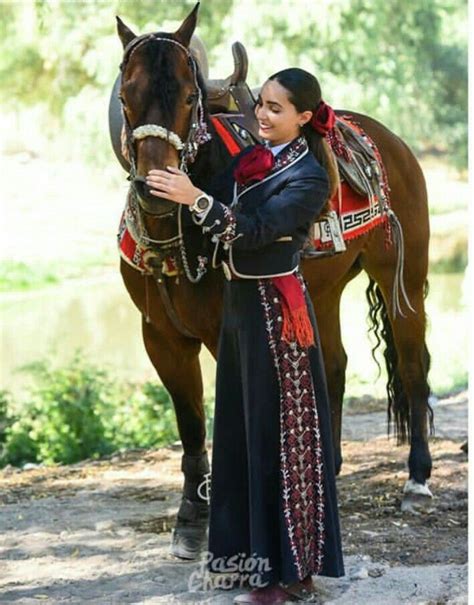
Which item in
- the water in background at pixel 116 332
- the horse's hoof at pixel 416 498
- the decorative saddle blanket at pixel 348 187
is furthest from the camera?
the water in background at pixel 116 332

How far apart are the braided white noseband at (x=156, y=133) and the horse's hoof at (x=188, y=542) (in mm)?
1690

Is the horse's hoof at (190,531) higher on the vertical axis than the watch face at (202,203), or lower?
lower

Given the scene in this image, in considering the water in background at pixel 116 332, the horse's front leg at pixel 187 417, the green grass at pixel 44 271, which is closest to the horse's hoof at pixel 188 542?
the horse's front leg at pixel 187 417

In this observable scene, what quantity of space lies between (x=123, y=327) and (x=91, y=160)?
10.4 feet

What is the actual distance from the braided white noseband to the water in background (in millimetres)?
6105

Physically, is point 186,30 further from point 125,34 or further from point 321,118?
point 321,118

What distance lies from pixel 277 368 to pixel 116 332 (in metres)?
10.9

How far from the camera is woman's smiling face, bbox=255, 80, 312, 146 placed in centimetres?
370

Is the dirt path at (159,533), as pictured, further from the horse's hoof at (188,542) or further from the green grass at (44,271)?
the green grass at (44,271)

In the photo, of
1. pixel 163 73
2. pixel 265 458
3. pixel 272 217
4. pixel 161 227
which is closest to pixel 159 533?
pixel 265 458

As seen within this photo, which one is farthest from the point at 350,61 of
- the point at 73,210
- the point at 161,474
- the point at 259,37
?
the point at 161,474

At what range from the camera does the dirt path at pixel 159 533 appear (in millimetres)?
4195

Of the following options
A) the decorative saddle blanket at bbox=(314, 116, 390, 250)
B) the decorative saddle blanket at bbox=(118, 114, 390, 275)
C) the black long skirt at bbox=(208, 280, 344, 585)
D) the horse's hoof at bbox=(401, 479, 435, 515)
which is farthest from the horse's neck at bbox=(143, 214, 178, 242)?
the horse's hoof at bbox=(401, 479, 435, 515)

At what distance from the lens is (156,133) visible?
3758mm
